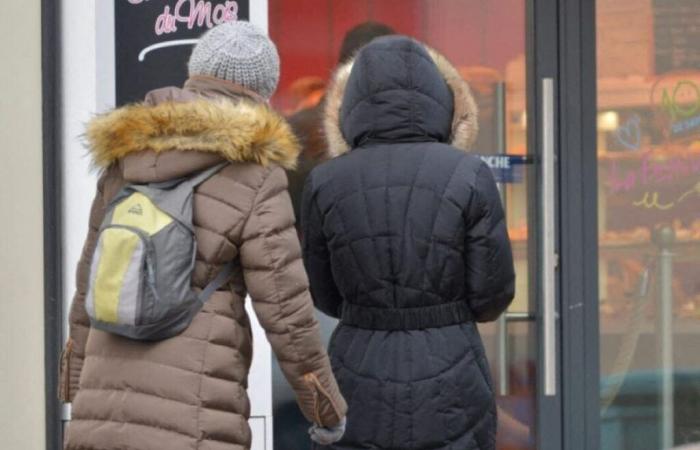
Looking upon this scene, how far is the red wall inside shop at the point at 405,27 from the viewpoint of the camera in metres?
5.34

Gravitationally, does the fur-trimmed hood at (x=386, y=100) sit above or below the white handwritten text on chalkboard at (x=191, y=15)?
below

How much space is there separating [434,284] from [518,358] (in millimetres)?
1866

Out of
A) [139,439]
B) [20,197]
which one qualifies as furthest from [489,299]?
[20,197]

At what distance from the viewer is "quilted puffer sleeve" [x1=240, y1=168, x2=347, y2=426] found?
322 centimetres

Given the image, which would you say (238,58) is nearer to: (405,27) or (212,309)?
(212,309)

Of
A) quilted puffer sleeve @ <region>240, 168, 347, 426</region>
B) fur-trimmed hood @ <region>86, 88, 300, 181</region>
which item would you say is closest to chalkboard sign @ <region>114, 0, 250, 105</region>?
fur-trimmed hood @ <region>86, 88, 300, 181</region>

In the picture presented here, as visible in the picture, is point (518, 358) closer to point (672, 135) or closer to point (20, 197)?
point (672, 135)

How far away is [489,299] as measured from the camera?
3752mm

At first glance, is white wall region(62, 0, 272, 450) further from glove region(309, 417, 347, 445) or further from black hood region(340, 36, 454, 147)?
glove region(309, 417, 347, 445)

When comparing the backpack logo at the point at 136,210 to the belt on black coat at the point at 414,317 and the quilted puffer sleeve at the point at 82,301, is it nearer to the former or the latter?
the quilted puffer sleeve at the point at 82,301

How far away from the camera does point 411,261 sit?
3.69 meters

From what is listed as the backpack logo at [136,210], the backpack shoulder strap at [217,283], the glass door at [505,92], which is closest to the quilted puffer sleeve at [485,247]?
the backpack shoulder strap at [217,283]

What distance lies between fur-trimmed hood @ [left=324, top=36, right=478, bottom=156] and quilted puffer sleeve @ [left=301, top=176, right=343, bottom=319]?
0.19 meters

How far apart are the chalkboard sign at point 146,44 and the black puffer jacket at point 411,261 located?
4.62 ft
